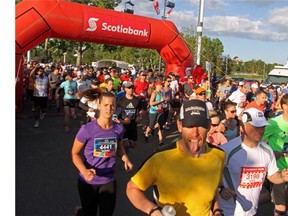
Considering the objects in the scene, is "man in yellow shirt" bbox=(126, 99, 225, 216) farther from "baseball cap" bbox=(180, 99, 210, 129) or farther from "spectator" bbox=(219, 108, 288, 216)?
"spectator" bbox=(219, 108, 288, 216)

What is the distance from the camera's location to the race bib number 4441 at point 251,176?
320 cm

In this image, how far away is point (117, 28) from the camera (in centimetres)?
1263

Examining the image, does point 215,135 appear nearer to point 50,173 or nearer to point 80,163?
point 80,163

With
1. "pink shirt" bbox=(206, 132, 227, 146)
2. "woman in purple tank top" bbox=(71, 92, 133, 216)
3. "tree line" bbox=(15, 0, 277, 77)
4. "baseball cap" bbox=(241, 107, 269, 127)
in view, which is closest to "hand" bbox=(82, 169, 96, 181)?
"woman in purple tank top" bbox=(71, 92, 133, 216)

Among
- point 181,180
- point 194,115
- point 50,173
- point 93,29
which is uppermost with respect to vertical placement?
point 93,29

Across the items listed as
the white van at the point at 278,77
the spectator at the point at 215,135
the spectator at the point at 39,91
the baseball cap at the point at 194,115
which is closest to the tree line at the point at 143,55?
the white van at the point at 278,77

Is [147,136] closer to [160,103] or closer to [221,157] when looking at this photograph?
[160,103]

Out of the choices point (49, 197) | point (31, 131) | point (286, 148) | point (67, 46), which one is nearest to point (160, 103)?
point (31, 131)

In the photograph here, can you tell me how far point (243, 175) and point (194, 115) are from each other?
129 cm

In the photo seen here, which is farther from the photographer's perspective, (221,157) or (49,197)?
(49,197)

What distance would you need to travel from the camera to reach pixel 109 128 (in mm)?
4051

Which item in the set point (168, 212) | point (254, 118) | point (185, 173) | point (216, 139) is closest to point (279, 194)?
point (216, 139)

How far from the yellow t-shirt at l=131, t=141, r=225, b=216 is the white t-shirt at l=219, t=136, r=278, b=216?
99 centimetres
